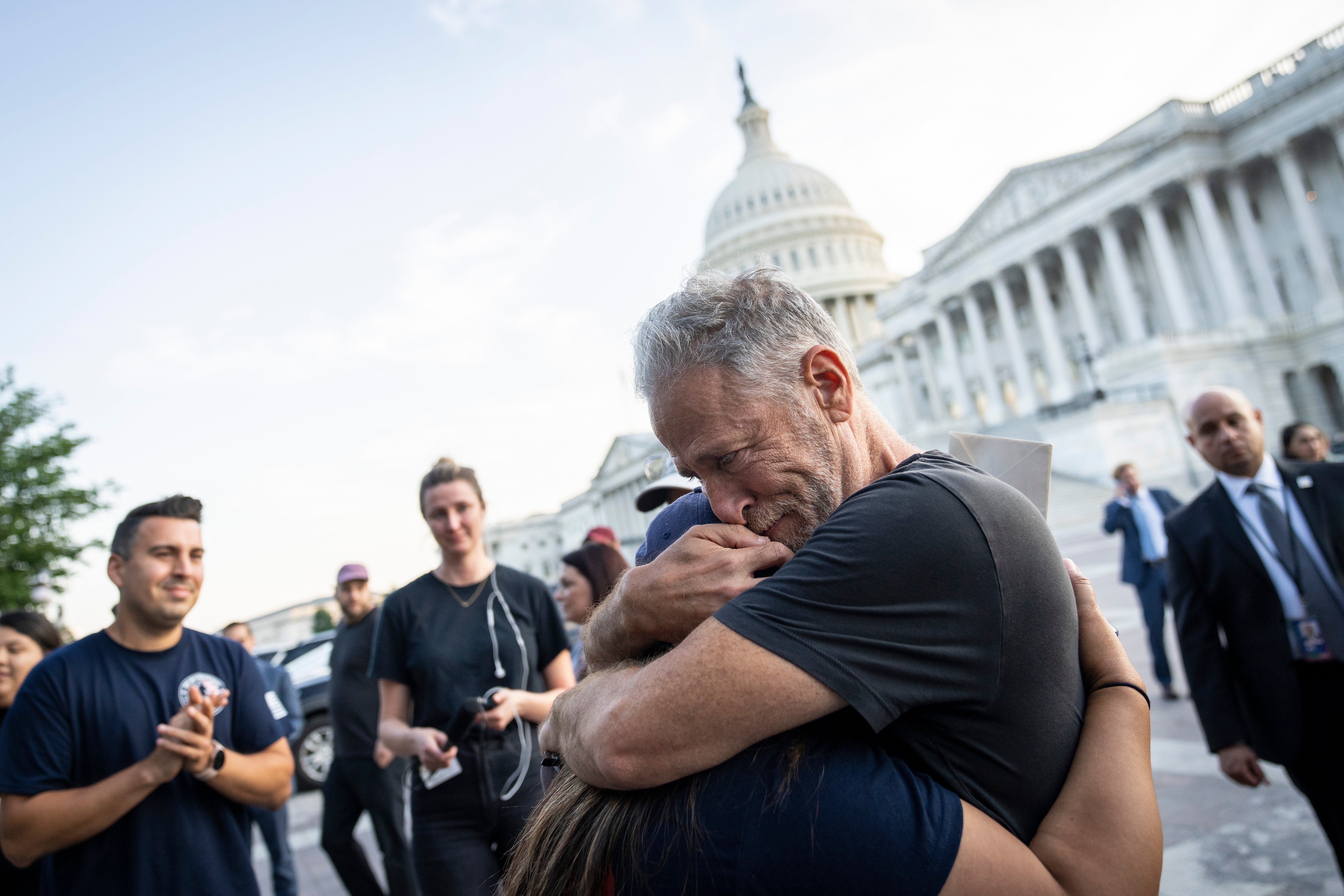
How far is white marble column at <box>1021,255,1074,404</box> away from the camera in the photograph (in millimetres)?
47594

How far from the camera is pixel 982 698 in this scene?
1.33 m

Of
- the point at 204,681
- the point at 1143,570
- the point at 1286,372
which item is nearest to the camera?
the point at 204,681

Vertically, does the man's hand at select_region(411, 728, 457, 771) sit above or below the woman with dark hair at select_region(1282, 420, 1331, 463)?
above

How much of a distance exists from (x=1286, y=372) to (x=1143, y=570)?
37.8 meters

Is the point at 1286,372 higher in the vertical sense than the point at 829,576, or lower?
lower

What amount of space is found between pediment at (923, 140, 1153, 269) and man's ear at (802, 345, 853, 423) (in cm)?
4788

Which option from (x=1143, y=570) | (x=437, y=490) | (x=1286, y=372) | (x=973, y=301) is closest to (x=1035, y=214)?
(x=973, y=301)

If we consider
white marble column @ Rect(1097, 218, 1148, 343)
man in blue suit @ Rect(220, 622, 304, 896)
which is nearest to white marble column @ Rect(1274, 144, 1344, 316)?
white marble column @ Rect(1097, 218, 1148, 343)

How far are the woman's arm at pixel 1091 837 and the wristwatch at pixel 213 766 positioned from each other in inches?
109

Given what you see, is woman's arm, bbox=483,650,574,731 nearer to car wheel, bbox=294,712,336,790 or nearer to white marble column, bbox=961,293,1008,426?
car wheel, bbox=294,712,336,790

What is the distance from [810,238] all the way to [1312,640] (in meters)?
88.5

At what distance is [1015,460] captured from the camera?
2.11 m

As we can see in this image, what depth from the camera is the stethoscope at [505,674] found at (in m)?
3.77

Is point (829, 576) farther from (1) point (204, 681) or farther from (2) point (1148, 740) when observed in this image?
(1) point (204, 681)
